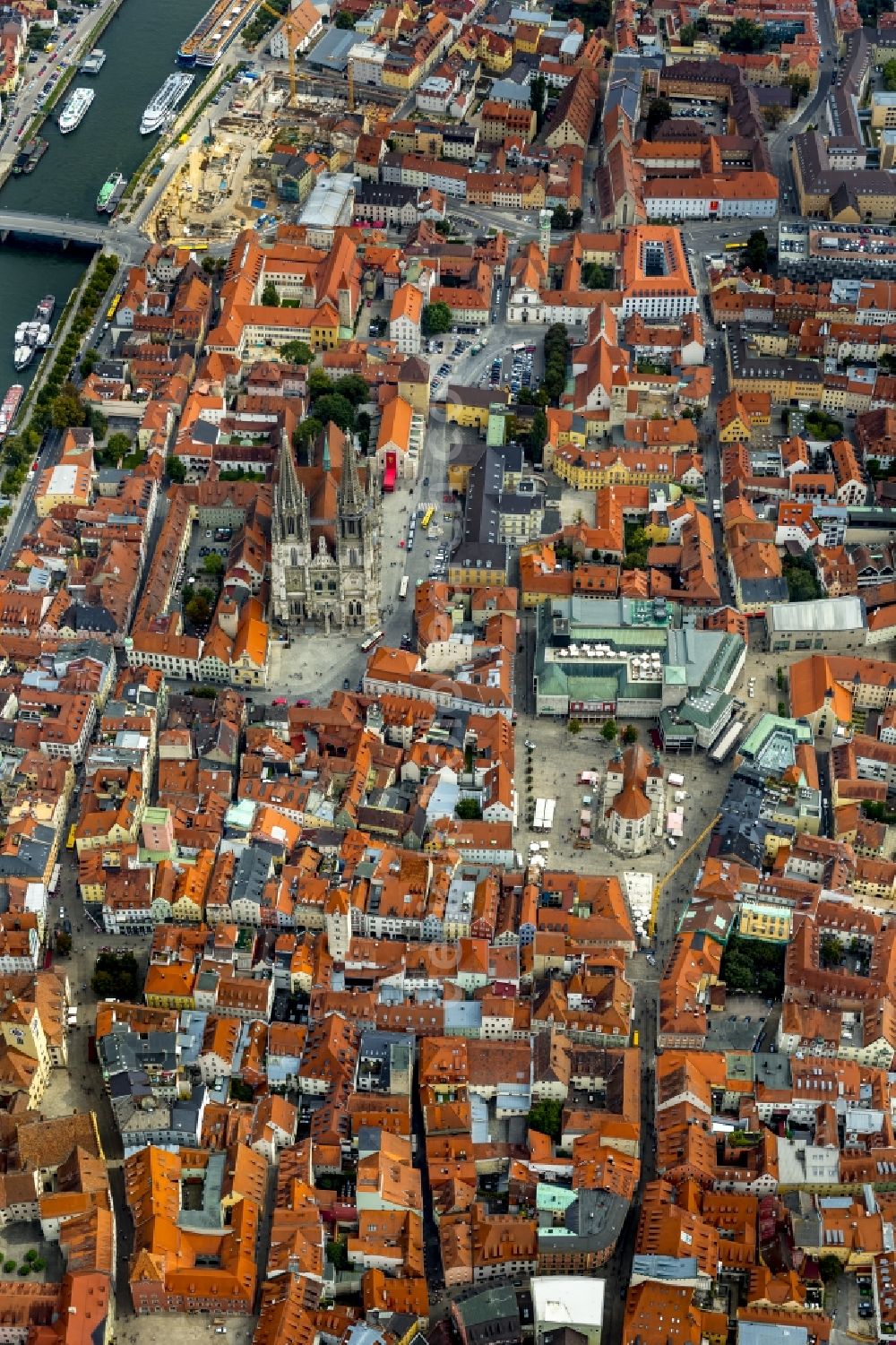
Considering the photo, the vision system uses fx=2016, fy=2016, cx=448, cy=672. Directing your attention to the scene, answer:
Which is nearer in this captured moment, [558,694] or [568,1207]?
[568,1207]

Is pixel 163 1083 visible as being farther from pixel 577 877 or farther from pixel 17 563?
pixel 17 563

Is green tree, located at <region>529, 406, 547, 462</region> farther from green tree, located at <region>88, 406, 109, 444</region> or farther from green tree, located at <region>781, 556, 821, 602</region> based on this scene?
green tree, located at <region>88, 406, 109, 444</region>

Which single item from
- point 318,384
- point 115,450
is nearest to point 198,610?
point 115,450

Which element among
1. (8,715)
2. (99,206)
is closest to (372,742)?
(8,715)

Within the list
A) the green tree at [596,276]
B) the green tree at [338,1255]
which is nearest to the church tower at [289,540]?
the green tree at [596,276]

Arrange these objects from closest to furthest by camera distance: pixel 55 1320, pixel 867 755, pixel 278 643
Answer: pixel 55 1320 → pixel 867 755 → pixel 278 643

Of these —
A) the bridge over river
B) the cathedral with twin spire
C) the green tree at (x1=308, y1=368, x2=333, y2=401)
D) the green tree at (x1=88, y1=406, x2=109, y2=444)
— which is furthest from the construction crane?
the bridge over river

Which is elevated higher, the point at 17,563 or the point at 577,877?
the point at 17,563

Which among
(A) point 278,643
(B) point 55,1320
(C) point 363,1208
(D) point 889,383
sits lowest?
(B) point 55,1320
